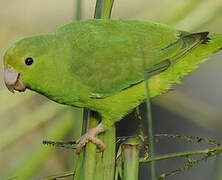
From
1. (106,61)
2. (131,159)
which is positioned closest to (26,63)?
(106,61)

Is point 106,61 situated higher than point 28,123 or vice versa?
point 106,61

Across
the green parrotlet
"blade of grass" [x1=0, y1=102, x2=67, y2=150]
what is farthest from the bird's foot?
"blade of grass" [x1=0, y1=102, x2=67, y2=150]

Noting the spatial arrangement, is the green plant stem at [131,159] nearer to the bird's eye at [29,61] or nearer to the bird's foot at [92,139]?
the bird's foot at [92,139]

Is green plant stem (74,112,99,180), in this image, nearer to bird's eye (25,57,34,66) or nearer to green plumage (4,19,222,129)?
green plumage (4,19,222,129)

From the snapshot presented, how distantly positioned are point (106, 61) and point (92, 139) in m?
0.37

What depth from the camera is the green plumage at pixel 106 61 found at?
4.86 ft

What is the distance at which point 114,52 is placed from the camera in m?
1.52

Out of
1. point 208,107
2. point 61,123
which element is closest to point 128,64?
point 61,123

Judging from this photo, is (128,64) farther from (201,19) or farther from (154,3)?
(154,3)

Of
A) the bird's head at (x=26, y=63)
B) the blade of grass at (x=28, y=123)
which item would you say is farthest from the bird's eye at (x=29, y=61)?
the blade of grass at (x=28, y=123)

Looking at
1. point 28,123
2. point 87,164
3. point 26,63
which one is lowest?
point 87,164

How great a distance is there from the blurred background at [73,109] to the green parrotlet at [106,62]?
20cm

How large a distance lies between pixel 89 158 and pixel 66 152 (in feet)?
3.28

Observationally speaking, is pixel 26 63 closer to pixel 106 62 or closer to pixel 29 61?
pixel 29 61
